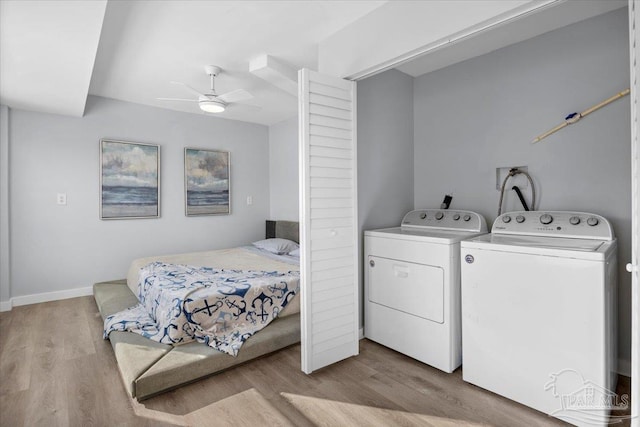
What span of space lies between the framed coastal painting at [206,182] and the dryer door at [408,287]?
9.17 feet

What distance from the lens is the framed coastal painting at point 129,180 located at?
3.89 meters

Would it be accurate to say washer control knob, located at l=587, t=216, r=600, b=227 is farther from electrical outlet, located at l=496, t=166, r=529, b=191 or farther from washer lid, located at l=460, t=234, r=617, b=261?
electrical outlet, located at l=496, t=166, r=529, b=191

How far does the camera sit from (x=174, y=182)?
433cm

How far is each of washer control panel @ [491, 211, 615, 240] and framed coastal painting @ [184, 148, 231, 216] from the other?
11.7 feet

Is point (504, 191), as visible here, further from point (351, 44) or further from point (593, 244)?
point (351, 44)

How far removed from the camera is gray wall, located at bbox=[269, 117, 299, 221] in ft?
15.2

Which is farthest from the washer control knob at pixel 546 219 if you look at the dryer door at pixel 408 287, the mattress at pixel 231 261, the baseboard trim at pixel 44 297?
the baseboard trim at pixel 44 297

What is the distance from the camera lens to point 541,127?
244 cm

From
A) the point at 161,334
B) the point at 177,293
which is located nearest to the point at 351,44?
the point at 177,293

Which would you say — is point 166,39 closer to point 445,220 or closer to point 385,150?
point 385,150

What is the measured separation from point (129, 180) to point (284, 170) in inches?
78.7

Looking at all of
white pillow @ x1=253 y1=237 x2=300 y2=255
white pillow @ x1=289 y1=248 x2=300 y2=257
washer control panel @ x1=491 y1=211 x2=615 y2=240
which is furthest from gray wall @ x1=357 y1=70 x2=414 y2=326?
white pillow @ x1=253 y1=237 x2=300 y2=255

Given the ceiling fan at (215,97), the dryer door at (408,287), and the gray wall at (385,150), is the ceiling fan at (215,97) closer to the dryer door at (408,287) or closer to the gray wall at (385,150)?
the gray wall at (385,150)

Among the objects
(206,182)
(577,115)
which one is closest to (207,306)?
(206,182)
